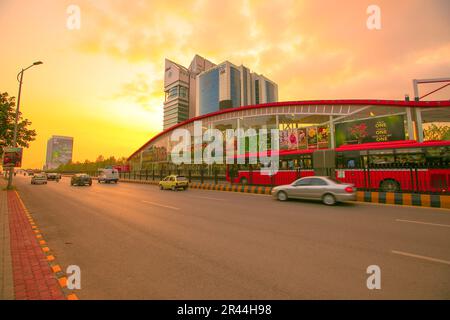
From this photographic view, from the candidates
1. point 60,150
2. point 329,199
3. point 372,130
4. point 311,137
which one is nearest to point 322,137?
point 311,137

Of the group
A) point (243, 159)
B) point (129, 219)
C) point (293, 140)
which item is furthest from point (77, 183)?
point (293, 140)

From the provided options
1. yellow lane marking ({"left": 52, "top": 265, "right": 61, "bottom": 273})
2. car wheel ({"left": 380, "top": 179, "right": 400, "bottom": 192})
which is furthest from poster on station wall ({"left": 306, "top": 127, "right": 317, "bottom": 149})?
yellow lane marking ({"left": 52, "top": 265, "right": 61, "bottom": 273})

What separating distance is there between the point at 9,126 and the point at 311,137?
3778 cm

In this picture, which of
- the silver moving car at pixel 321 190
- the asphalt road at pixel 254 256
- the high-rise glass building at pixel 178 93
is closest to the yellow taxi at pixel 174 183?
the silver moving car at pixel 321 190

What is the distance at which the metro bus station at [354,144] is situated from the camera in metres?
12.9

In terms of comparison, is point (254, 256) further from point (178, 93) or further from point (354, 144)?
point (178, 93)

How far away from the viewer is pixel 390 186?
13.8m

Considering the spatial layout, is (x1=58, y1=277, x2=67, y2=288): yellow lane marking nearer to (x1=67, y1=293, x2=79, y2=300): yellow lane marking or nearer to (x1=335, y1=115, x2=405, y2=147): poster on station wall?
(x1=67, y1=293, x2=79, y2=300): yellow lane marking

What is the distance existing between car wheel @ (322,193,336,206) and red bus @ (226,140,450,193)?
6.09 metres

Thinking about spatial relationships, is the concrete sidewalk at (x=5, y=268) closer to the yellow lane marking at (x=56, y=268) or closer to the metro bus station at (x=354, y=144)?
the yellow lane marking at (x=56, y=268)

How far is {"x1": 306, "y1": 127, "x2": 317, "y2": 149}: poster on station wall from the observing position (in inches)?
1325

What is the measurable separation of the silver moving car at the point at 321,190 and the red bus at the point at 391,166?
5742 millimetres
